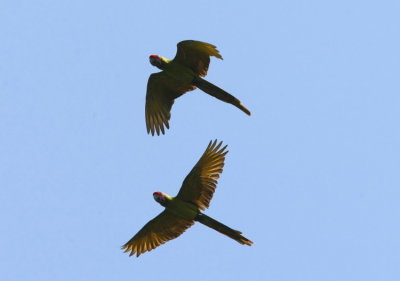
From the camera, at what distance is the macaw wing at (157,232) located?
736 inches

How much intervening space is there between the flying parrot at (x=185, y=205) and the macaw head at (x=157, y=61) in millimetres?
2421

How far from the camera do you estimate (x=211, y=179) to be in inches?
734

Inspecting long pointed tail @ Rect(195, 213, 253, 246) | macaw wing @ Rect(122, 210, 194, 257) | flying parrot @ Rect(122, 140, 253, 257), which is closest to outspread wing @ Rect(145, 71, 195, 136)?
flying parrot @ Rect(122, 140, 253, 257)

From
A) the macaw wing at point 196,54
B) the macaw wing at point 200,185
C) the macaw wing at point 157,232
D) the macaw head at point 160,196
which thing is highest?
the macaw wing at point 196,54

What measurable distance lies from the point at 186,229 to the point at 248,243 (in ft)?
6.18

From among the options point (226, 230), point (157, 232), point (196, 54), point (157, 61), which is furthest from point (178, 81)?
point (226, 230)

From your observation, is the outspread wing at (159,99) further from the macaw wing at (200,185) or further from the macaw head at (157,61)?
the macaw wing at (200,185)

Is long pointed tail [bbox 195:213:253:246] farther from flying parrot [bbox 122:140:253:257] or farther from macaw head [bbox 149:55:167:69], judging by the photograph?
macaw head [bbox 149:55:167:69]

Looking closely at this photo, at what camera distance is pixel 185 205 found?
18.4 m

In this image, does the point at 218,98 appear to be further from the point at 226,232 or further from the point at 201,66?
the point at 226,232

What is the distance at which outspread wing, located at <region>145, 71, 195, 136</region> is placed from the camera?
20156 mm

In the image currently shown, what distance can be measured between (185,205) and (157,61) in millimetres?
3763

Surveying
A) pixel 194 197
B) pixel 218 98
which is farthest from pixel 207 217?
pixel 218 98

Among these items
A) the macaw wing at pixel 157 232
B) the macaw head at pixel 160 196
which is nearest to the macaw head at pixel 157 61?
the macaw head at pixel 160 196
